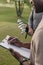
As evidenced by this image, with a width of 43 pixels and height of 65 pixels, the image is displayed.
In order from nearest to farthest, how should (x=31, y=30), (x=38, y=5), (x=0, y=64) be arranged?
(x=38, y=5), (x=31, y=30), (x=0, y=64)

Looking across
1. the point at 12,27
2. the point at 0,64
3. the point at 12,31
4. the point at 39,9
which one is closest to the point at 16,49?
the point at 39,9

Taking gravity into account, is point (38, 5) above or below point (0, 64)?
above

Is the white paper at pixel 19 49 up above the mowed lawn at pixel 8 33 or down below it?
above

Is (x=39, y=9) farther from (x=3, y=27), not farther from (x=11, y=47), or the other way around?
(x=3, y=27)

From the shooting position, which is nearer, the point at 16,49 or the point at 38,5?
the point at 38,5

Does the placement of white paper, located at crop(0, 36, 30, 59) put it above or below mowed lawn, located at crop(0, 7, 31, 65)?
above

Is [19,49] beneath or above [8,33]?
above

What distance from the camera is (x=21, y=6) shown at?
14750 millimetres

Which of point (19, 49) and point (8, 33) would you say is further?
point (8, 33)

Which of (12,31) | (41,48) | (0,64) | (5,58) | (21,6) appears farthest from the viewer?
(21,6)

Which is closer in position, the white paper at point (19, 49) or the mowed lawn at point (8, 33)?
the white paper at point (19, 49)

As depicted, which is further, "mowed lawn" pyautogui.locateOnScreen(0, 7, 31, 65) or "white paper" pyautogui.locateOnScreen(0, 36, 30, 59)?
"mowed lawn" pyautogui.locateOnScreen(0, 7, 31, 65)


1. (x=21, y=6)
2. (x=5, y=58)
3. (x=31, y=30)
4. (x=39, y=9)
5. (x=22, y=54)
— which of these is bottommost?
(x=21, y=6)

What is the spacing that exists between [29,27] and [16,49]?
4.69 feet
